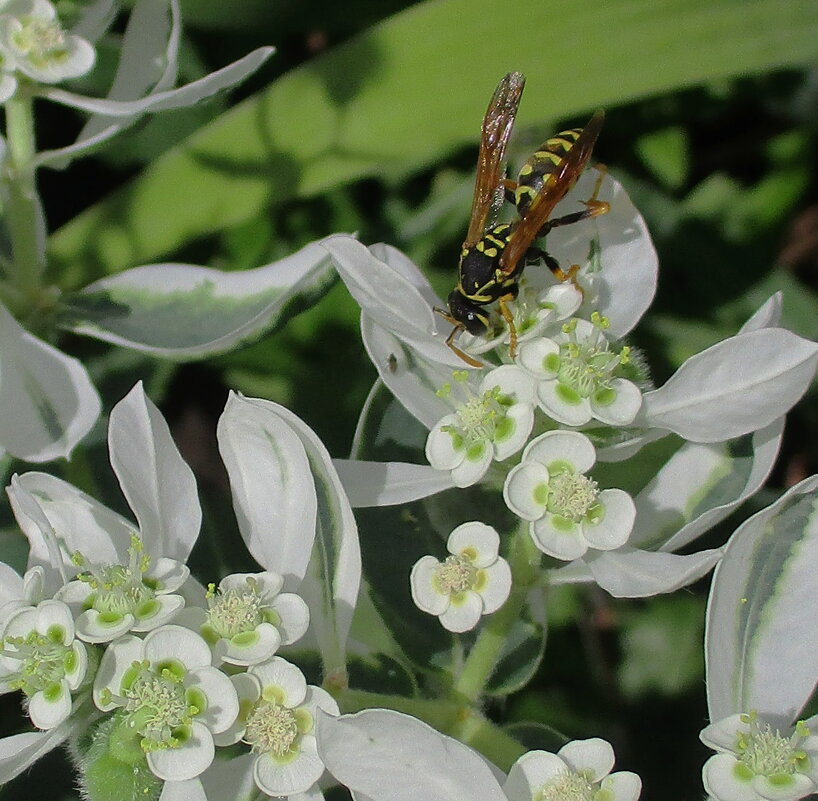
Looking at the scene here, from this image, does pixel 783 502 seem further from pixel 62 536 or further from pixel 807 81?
pixel 807 81

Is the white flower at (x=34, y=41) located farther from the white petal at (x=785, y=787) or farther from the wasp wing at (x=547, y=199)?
the white petal at (x=785, y=787)

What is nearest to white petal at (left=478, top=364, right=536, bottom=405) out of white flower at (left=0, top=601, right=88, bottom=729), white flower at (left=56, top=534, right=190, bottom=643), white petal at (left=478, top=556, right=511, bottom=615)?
white petal at (left=478, top=556, right=511, bottom=615)

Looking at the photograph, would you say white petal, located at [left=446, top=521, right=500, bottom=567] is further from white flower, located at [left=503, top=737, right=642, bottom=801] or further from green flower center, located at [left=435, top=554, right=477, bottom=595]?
white flower, located at [left=503, top=737, right=642, bottom=801]

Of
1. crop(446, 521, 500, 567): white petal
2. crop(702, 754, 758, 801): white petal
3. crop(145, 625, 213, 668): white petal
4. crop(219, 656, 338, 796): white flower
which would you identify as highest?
crop(145, 625, 213, 668): white petal

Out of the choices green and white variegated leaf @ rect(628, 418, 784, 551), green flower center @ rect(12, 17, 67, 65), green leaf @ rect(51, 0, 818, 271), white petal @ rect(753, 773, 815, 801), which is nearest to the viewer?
white petal @ rect(753, 773, 815, 801)

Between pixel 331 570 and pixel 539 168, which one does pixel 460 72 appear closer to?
pixel 539 168

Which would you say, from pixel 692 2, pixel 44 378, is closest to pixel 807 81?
pixel 692 2

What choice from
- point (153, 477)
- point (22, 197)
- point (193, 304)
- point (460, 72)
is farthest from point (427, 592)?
point (460, 72)
